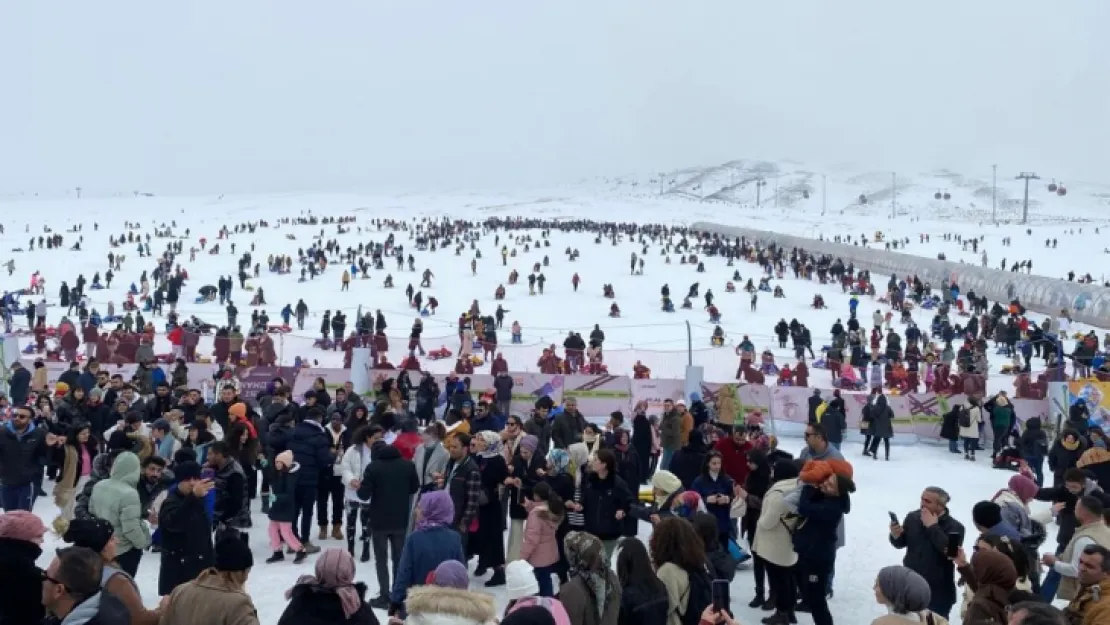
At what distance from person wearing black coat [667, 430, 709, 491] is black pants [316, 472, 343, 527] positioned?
322 centimetres

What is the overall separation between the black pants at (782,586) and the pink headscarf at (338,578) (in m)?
3.58

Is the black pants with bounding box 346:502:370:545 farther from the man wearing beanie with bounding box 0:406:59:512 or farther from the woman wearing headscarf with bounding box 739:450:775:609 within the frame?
the woman wearing headscarf with bounding box 739:450:775:609

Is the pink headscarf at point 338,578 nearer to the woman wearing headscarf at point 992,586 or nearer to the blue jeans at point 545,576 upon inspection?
the blue jeans at point 545,576

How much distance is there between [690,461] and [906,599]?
13.3 feet

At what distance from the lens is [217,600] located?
3.95 meters

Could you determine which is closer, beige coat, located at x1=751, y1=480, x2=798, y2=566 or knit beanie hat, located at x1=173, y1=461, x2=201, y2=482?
knit beanie hat, located at x1=173, y1=461, x2=201, y2=482

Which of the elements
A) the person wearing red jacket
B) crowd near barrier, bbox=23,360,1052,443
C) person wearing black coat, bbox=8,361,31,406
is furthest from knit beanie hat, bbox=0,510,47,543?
person wearing black coat, bbox=8,361,31,406

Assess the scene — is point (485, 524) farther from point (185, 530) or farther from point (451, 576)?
point (451, 576)

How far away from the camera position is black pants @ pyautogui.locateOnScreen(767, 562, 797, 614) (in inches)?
255

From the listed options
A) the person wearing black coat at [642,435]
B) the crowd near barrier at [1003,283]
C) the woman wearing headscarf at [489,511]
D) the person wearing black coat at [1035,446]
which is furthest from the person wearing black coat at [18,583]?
the crowd near barrier at [1003,283]

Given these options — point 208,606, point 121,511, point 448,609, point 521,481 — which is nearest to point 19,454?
point 121,511

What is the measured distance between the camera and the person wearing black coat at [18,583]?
414 cm

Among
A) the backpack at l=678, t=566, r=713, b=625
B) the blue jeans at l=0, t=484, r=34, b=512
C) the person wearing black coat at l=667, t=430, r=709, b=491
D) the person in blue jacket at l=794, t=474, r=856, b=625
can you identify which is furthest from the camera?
the blue jeans at l=0, t=484, r=34, b=512

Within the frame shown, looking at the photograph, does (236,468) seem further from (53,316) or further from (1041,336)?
(53,316)
